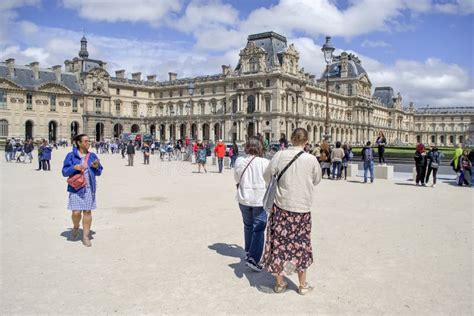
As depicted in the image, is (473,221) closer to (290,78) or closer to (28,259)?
(28,259)

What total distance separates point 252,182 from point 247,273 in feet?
4.20

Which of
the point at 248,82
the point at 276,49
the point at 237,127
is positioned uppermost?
the point at 276,49

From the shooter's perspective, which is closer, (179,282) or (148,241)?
(179,282)

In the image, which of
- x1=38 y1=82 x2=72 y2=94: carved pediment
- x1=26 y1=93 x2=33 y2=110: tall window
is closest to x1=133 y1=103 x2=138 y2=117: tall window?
x1=38 y1=82 x2=72 y2=94: carved pediment

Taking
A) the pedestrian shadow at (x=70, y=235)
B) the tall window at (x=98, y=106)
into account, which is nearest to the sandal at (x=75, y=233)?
the pedestrian shadow at (x=70, y=235)

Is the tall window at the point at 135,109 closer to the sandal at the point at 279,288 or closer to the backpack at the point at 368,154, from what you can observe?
the backpack at the point at 368,154

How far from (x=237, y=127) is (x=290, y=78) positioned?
11070mm

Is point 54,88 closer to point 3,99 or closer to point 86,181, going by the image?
point 3,99

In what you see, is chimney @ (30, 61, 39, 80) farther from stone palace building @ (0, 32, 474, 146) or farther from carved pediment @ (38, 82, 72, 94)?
carved pediment @ (38, 82, 72, 94)

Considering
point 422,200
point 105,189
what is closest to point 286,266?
point 422,200

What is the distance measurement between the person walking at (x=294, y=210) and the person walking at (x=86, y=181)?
3.56m

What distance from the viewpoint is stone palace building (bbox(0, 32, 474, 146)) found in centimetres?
6147

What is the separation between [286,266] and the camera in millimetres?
5020

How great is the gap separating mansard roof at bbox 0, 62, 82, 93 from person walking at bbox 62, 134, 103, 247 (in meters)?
62.4
